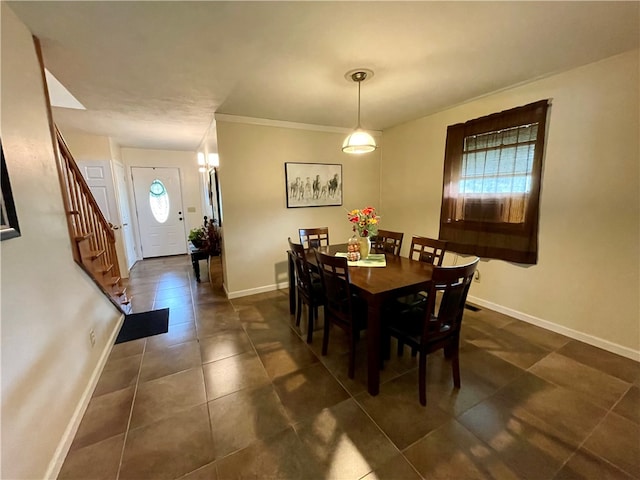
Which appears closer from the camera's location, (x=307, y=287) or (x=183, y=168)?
(x=307, y=287)

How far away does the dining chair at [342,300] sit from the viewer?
6.33ft

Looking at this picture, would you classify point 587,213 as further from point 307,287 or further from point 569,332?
point 307,287

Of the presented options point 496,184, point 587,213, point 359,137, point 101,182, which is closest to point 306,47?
point 359,137

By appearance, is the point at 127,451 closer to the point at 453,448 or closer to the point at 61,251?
the point at 61,251

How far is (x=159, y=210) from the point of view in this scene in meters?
5.95

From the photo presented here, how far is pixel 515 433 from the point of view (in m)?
1.53

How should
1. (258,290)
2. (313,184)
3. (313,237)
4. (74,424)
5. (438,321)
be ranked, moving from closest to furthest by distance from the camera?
(74,424) < (438,321) < (313,237) < (258,290) < (313,184)

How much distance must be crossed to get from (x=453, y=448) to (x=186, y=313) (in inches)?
115

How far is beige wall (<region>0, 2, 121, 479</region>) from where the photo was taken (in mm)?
1169

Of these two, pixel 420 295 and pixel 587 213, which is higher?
pixel 587 213

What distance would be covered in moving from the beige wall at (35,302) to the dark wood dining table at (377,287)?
1.76 m

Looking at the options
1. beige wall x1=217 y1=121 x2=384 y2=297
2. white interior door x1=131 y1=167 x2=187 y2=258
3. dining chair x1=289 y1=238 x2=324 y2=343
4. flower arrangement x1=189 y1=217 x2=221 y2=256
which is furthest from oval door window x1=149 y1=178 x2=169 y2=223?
dining chair x1=289 y1=238 x2=324 y2=343

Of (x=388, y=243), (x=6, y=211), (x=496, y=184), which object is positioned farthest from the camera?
(x=388, y=243)

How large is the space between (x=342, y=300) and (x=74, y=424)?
182 centimetres
